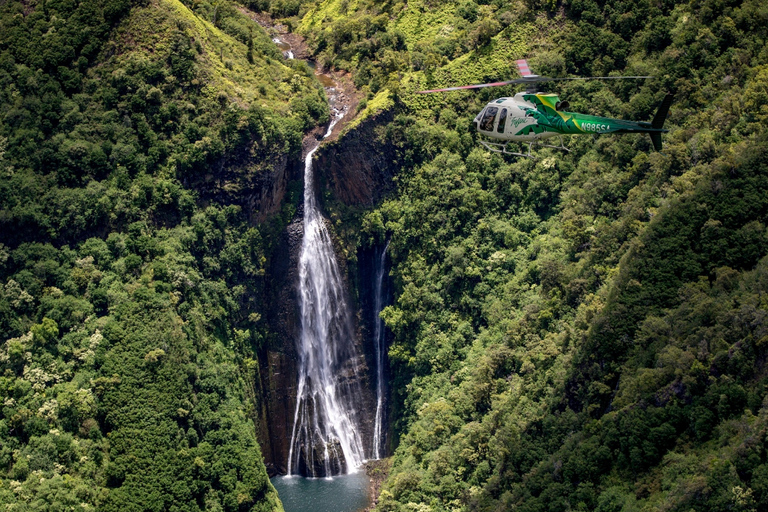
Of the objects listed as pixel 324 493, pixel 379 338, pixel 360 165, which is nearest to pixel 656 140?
pixel 360 165

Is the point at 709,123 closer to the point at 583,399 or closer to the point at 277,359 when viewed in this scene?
the point at 583,399

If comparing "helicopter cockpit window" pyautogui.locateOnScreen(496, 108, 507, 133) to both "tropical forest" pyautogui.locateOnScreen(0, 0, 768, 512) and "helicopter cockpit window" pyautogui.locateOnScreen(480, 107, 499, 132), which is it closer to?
"helicopter cockpit window" pyautogui.locateOnScreen(480, 107, 499, 132)

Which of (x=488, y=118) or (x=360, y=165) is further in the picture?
(x=360, y=165)

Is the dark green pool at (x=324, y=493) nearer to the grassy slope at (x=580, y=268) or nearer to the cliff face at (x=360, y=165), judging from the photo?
the grassy slope at (x=580, y=268)

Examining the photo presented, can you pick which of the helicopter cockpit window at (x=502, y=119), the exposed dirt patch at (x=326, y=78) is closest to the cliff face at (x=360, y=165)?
the exposed dirt patch at (x=326, y=78)

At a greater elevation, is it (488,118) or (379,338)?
(488,118)

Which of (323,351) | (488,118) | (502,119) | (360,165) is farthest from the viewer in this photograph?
(360,165)

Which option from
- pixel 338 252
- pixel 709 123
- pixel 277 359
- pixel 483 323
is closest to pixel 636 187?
pixel 709 123

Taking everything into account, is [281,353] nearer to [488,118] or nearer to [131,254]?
[131,254]
